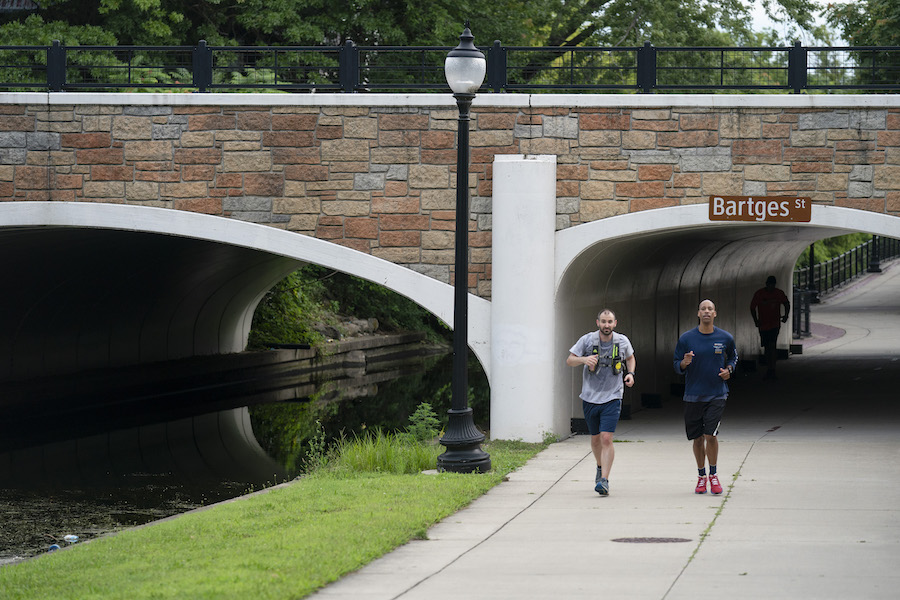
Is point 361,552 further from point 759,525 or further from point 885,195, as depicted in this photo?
point 885,195

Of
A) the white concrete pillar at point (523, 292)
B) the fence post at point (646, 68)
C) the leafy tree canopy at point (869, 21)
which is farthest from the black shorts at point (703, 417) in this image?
the leafy tree canopy at point (869, 21)

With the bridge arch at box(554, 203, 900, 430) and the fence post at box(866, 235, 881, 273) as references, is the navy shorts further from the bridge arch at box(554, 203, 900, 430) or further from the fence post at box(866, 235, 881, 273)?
the fence post at box(866, 235, 881, 273)

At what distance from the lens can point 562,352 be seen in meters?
15.1

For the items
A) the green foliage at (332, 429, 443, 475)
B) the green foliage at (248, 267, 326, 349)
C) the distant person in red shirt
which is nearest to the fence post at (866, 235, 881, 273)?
the green foliage at (248, 267, 326, 349)

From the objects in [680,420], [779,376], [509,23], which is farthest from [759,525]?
[509,23]

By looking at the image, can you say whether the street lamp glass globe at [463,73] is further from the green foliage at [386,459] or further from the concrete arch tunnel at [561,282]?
the green foliage at [386,459]

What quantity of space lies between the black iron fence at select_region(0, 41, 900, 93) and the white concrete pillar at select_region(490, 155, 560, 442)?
129 cm

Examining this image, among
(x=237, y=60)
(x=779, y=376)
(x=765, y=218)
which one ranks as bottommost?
(x=779, y=376)

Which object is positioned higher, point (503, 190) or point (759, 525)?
point (503, 190)

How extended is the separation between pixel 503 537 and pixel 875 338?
2463cm

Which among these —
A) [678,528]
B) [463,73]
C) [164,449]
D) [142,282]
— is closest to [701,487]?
[678,528]

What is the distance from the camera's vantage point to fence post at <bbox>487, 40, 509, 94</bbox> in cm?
1529

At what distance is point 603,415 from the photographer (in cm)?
1050

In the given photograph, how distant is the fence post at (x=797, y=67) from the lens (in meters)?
14.7
